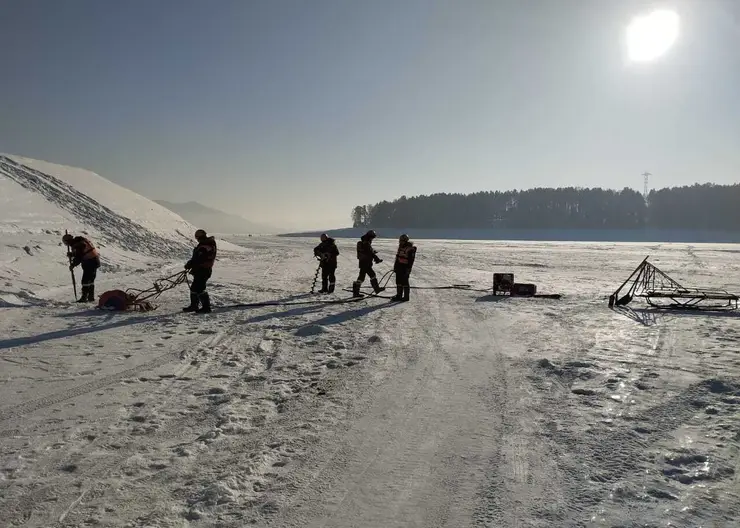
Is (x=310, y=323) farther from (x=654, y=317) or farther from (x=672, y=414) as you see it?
(x=654, y=317)

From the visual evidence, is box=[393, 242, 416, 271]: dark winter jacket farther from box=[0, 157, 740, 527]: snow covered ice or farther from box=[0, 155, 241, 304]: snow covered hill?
box=[0, 155, 241, 304]: snow covered hill

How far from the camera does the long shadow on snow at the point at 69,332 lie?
6396 millimetres

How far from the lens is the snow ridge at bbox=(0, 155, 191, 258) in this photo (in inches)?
765

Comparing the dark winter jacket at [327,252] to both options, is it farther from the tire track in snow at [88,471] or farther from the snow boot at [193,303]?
the tire track in snow at [88,471]

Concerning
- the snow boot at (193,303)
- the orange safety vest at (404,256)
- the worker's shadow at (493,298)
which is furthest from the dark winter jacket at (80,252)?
the worker's shadow at (493,298)

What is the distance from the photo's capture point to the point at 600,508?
2.79 meters

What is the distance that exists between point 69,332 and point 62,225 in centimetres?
1219

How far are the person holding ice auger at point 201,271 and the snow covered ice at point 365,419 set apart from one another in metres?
0.87

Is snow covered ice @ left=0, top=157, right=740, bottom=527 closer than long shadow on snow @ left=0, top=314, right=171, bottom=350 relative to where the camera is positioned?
Yes

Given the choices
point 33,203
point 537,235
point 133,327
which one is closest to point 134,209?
point 33,203

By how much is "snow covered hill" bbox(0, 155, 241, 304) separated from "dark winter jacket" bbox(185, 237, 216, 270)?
13.2 ft

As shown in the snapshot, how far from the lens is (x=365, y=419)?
13.5 feet

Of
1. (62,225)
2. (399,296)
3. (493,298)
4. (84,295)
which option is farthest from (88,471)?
(62,225)

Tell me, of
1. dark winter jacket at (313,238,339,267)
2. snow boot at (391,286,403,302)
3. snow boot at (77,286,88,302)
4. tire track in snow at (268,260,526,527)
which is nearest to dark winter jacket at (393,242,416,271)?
snow boot at (391,286,403,302)
